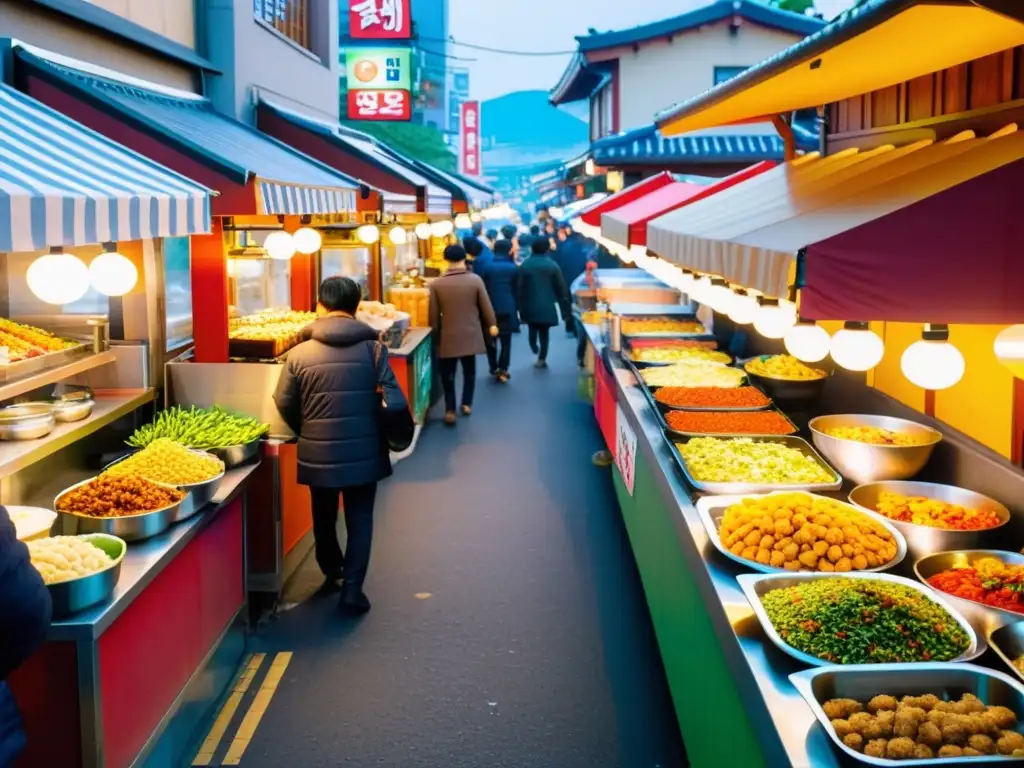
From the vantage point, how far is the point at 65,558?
4410 millimetres

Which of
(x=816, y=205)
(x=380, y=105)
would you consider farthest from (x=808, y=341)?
(x=380, y=105)

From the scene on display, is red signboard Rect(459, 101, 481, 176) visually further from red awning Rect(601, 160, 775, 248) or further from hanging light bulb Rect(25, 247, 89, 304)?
hanging light bulb Rect(25, 247, 89, 304)

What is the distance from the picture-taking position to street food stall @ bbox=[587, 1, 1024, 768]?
10.5 ft

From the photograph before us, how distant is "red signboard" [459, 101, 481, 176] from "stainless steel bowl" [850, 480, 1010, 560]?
1486 inches

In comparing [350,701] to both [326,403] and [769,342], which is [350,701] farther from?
[769,342]

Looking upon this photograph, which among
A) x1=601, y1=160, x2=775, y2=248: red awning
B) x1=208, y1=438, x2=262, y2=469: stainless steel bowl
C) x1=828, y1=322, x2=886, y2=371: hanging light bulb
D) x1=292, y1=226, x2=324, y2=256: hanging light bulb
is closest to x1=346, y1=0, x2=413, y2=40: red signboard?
x1=601, y1=160, x2=775, y2=248: red awning

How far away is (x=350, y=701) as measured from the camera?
18.7ft

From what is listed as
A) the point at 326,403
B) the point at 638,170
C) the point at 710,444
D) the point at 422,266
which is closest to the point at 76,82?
the point at 326,403

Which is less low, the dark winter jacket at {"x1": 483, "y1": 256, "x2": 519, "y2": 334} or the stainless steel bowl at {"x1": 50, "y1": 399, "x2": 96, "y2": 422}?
the dark winter jacket at {"x1": 483, "y1": 256, "x2": 519, "y2": 334}

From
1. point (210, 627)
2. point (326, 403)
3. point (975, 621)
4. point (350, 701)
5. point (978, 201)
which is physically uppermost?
point (978, 201)

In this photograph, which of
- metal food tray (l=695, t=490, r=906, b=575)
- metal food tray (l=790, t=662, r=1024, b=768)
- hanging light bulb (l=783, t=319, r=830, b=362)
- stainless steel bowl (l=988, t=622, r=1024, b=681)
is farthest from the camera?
hanging light bulb (l=783, t=319, r=830, b=362)

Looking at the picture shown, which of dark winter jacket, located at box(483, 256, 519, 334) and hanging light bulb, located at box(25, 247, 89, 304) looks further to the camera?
dark winter jacket, located at box(483, 256, 519, 334)

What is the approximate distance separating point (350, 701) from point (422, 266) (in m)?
17.6

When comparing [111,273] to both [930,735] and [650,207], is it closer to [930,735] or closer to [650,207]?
[930,735]
